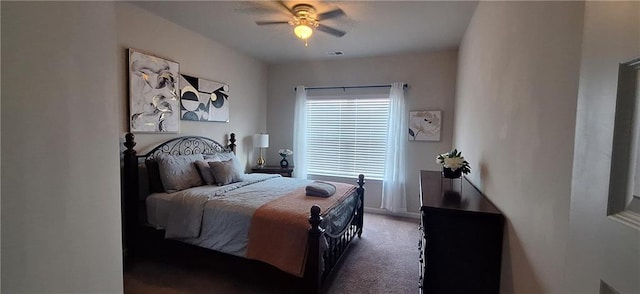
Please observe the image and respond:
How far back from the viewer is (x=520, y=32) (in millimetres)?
1459

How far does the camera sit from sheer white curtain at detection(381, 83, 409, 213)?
451 centimetres

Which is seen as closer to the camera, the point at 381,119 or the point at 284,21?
the point at 284,21

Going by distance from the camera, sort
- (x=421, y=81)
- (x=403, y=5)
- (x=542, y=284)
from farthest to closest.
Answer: (x=421, y=81)
(x=403, y=5)
(x=542, y=284)

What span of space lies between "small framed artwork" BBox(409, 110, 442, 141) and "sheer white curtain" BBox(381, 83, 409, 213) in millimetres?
99

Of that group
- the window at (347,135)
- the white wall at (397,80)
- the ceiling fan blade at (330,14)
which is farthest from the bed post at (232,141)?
the ceiling fan blade at (330,14)

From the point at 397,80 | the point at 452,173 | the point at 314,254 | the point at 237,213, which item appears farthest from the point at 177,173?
the point at 397,80

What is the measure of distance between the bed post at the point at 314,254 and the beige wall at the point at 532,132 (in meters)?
1.20

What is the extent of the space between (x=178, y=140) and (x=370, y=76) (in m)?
3.15

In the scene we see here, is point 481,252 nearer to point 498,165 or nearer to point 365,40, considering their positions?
point 498,165

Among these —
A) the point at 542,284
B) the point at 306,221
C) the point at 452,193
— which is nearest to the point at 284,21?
the point at 306,221

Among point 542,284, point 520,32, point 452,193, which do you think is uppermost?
point 520,32

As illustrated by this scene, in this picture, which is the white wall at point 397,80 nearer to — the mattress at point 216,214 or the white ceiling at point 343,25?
the white ceiling at point 343,25

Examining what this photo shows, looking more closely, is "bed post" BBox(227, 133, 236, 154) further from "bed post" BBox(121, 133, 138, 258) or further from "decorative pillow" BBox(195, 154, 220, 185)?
"bed post" BBox(121, 133, 138, 258)

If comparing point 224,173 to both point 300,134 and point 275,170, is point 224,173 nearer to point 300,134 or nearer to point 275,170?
point 275,170
